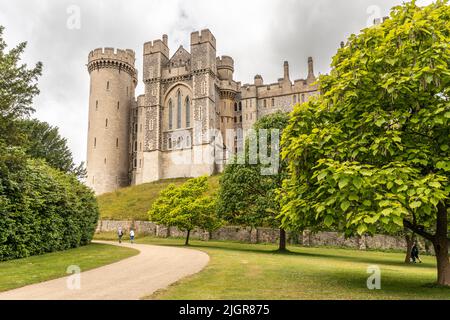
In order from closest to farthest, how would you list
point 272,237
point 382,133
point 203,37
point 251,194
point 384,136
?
1. point 384,136
2. point 382,133
3. point 251,194
4. point 272,237
5. point 203,37

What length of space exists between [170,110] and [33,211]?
53888mm

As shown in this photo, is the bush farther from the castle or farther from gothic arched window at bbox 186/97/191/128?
gothic arched window at bbox 186/97/191/128

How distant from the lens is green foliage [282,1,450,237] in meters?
9.20

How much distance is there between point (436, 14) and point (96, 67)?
230 ft

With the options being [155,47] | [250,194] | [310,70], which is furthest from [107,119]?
[250,194]

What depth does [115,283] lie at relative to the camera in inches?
463

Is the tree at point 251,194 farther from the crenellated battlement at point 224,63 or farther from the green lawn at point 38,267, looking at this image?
the crenellated battlement at point 224,63

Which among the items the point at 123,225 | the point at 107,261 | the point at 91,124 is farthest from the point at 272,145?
the point at 91,124

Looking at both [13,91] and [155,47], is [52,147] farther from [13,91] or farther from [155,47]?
[13,91]

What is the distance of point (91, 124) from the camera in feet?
239

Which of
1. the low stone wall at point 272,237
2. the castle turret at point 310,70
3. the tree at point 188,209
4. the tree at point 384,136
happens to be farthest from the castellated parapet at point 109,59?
the tree at point 384,136

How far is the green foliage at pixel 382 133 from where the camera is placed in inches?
362
